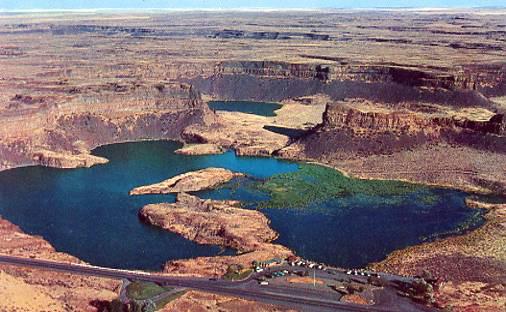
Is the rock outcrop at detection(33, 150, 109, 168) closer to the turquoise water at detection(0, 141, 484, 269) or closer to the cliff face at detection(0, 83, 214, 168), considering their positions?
the cliff face at detection(0, 83, 214, 168)

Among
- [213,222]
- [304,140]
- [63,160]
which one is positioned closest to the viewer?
[213,222]

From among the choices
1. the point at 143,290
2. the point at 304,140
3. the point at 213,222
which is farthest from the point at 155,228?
the point at 304,140

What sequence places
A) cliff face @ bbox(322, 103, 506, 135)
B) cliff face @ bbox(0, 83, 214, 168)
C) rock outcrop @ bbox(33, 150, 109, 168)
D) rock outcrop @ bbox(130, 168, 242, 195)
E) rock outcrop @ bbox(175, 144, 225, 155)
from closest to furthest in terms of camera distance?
rock outcrop @ bbox(130, 168, 242, 195)
rock outcrop @ bbox(33, 150, 109, 168)
cliff face @ bbox(0, 83, 214, 168)
cliff face @ bbox(322, 103, 506, 135)
rock outcrop @ bbox(175, 144, 225, 155)

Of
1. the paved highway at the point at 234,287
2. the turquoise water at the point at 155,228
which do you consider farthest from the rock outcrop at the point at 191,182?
the paved highway at the point at 234,287

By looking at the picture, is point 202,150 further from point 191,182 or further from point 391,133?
point 391,133

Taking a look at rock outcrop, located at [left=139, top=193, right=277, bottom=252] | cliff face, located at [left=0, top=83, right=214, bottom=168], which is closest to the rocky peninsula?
rock outcrop, located at [left=139, top=193, right=277, bottom=252]

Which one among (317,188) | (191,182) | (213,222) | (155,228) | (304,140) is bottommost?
(155,228)

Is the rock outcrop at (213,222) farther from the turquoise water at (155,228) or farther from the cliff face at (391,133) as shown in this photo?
the cliff face at (391,133)
